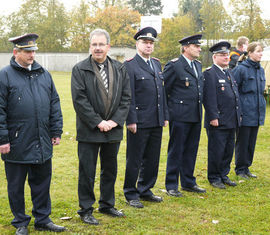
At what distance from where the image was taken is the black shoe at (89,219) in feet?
14.6

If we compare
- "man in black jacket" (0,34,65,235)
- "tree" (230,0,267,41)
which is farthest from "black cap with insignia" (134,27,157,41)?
"tree" (230,0,267,41)

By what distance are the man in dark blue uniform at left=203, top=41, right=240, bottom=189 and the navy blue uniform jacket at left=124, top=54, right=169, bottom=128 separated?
A: 105cm

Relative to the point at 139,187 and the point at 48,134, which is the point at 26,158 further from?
the point at 139,187

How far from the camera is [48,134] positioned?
13.8 ft

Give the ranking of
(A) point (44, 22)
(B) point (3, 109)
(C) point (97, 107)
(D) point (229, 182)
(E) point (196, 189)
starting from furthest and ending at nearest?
1. (A) point (44, 22)
2. (D) point (229, 182)
3. (E) point (196, 189)
4. (C) point (97, 107)
5. (B) point (3, 109)

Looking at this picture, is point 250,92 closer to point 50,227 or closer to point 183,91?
point 183,91

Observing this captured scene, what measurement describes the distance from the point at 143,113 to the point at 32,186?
1680 mm

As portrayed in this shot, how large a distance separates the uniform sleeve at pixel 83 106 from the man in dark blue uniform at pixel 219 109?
2219 millimetres

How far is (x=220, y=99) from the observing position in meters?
5.90

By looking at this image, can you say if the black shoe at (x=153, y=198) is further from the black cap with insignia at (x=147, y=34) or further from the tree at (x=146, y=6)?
the tree at (x=146, y=6)

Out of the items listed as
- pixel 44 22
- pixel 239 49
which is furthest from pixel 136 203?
pixel 44 22

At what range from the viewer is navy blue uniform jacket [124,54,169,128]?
500 cm

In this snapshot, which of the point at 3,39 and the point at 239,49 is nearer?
the point at 239,49

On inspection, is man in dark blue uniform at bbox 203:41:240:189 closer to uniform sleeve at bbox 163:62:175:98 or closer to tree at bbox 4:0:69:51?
uniform sleeve at bbox 163:62:175:98
